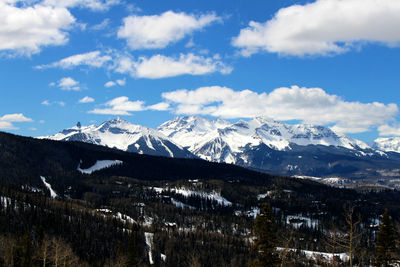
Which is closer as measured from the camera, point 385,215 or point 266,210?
point 266,210

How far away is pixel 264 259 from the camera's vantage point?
2117 inches

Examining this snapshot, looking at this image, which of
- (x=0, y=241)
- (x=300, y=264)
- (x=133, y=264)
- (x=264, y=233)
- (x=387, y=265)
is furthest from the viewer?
(x=300, y=264)

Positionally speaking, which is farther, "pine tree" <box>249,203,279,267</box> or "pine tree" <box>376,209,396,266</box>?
"pine tree" <box>376,209,396,266</box>

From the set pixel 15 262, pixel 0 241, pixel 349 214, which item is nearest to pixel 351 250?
pixel 349 214

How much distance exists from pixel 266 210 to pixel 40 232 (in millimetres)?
153803

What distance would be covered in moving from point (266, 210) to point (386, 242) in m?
24.1

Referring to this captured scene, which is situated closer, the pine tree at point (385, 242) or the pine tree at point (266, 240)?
the pine tree at point (266, 240)

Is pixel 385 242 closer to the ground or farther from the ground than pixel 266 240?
closer to the ground

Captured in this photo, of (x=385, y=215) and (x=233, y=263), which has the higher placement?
(x=385, y=215)

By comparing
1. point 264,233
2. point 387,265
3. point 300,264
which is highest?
point 264,233

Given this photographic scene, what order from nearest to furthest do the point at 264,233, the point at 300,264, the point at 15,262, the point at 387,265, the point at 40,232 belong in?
the point at 264,233
the point at 387,265
the point at 15,262
the point at 40,232
the point at 300,264

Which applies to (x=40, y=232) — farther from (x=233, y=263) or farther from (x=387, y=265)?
(x=387, y=265)

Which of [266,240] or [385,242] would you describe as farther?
[385,242]

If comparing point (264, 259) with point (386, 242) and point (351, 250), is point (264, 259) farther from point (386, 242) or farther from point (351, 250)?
point (386, 242)
